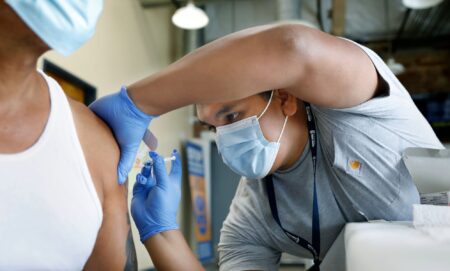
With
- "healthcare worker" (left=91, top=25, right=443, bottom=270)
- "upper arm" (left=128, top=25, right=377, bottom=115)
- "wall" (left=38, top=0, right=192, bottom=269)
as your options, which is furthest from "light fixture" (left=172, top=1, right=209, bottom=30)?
"upper arm" (left=128, top=25, right=377, bottom=115)

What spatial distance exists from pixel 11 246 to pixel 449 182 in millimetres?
1103

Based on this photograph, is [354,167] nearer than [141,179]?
Yes

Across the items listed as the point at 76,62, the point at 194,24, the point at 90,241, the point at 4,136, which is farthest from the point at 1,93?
the point at 194,24

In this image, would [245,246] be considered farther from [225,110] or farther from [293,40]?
[293,40]

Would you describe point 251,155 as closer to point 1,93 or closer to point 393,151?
point 393,151

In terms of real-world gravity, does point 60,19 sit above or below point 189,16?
above

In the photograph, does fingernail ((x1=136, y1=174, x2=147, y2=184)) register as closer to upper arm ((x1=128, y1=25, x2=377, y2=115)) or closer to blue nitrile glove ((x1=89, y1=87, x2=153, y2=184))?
blue nitrile glove ((x1=89, y1=87, x2=153, y2=184))

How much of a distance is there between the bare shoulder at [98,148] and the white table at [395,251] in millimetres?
622

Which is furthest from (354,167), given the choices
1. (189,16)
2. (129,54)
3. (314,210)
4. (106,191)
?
(129,54)

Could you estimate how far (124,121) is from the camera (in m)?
1.10

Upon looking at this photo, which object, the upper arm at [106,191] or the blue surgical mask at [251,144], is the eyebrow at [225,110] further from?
the upper arm at [106,191]

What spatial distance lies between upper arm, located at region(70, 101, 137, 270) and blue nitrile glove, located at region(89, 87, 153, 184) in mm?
23

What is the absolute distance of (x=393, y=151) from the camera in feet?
3.67

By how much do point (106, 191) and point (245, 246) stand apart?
677mm
